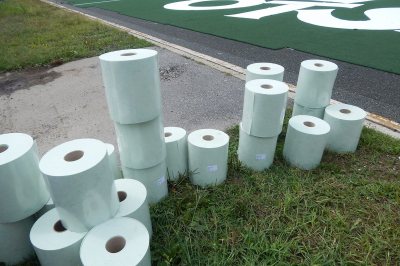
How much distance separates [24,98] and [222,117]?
2.80 meters

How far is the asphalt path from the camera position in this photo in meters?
3.73

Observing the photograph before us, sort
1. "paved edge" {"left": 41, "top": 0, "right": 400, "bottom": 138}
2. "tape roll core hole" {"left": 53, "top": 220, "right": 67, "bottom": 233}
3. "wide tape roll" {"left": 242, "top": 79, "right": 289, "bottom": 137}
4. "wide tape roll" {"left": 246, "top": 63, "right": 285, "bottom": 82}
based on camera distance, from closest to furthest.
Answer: "tape roll core hole" {"left": 53, "top": 220, "right": 67, "bottom": 233} → "wide tape roll" {"left": 242, "top": 79, "right": 289, "bottom": 137} → "wide tape roll" {"left": 246, "top": 63, "right": 285, "bottom": 82} → "paved edge" {"left": 41, "top": 0, "right": 400, "bottom": 138}

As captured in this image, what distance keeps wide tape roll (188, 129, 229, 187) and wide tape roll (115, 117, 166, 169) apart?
0.34 m

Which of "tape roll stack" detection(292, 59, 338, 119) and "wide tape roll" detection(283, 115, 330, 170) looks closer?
"wide tape roll" detection(283, 115, 330, 170)

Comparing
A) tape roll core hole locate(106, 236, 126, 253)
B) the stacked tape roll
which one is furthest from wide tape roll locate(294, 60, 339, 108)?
tape roll core hole locate(106, 236, 126, 253)

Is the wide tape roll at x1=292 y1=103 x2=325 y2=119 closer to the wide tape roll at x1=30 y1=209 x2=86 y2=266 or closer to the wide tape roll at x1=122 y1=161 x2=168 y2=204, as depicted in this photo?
the wide tape roll at x1=122 y1=161 x2=168 y2=204

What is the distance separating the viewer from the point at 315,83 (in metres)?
2.79

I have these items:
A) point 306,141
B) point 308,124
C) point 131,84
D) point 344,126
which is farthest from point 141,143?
point 344,126

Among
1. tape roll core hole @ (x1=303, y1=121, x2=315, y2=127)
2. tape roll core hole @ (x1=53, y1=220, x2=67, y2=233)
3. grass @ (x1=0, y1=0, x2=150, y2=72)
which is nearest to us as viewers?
tape roll core hole @ (x1=53, y1=220, x2=67, y2=233)

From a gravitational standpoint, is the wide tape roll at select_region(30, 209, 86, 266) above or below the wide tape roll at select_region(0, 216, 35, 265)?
above

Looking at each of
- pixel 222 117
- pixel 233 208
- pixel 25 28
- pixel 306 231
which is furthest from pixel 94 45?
pixel 306 231

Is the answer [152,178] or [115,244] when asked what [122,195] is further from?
[115,244]

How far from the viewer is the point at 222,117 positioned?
355cm

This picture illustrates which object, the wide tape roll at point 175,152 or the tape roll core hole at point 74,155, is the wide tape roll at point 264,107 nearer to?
the wide tape roll at point 175,152
